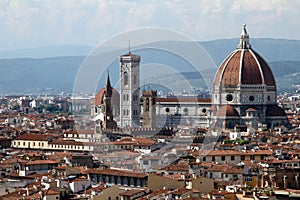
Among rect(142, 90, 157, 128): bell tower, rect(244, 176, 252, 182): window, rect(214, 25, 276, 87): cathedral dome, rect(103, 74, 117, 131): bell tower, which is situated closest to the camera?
rect(244, 176, 252, 182): window

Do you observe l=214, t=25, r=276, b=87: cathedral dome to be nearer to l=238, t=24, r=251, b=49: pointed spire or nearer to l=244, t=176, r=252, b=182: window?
l=238, t=24, r=251, b=49: pointed spire

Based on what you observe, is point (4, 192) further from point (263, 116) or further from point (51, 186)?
point (263, 116)

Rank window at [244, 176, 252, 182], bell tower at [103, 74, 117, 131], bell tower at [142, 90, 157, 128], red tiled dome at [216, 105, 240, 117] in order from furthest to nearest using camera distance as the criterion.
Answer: red tiled dome at [216, 105, 240, 117] → bell tower at [142, 90, 157, 128] → bell tower at [103, 74, 117, 131] → window at [244, 176, 252, 182]

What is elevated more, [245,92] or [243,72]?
A: [243,72]

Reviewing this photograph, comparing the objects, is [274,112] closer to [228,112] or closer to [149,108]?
[228,112]

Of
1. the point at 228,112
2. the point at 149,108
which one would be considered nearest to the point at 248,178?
the point at 149,108

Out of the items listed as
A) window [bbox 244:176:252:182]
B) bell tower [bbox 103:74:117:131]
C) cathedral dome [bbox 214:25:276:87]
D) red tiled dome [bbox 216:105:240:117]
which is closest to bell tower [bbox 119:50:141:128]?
red tiled dome [bbox 216:105:240:117]

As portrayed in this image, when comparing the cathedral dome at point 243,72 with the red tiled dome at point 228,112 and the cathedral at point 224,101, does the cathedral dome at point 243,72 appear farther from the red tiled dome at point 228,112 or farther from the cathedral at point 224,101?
the red tiled dome at point 228,112
